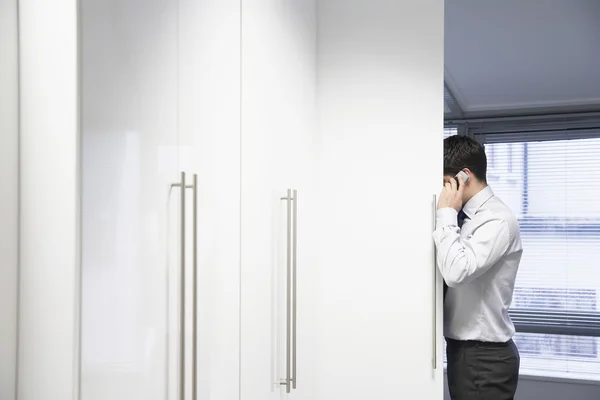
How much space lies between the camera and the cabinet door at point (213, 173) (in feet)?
3.46

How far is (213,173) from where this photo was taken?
116 cm

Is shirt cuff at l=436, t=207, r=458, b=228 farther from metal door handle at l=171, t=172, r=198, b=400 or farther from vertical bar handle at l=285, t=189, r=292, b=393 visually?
metal door handle at l=171, t=172, r=198, b=400

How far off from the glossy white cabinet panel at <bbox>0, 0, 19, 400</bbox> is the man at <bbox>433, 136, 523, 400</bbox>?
4.55ft

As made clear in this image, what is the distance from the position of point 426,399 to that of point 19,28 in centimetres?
160

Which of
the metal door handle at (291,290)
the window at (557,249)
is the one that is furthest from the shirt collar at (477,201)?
the window at (557,249)

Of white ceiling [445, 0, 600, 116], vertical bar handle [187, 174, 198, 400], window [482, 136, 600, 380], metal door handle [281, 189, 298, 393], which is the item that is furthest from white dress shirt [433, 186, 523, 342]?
window [482, 136, 600, 380]

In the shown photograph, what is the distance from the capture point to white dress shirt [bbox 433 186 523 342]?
6.28 ft

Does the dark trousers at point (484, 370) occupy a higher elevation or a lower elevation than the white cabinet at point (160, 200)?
lower

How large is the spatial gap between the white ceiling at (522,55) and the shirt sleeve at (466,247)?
1.30 metres

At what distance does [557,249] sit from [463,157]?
3.03m

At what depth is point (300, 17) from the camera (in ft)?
5.80

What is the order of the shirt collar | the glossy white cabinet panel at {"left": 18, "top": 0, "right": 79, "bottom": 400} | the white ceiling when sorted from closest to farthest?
the glossy white cabinet panel at {"left": 18, "top": 0, "right": 79, "bottom": 400}
the shirt collar
the white ceiling

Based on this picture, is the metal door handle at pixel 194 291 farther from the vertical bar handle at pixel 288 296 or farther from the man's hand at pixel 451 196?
the man's hand at pixel 451 196

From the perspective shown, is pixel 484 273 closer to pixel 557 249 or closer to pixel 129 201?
pixel 129 201
